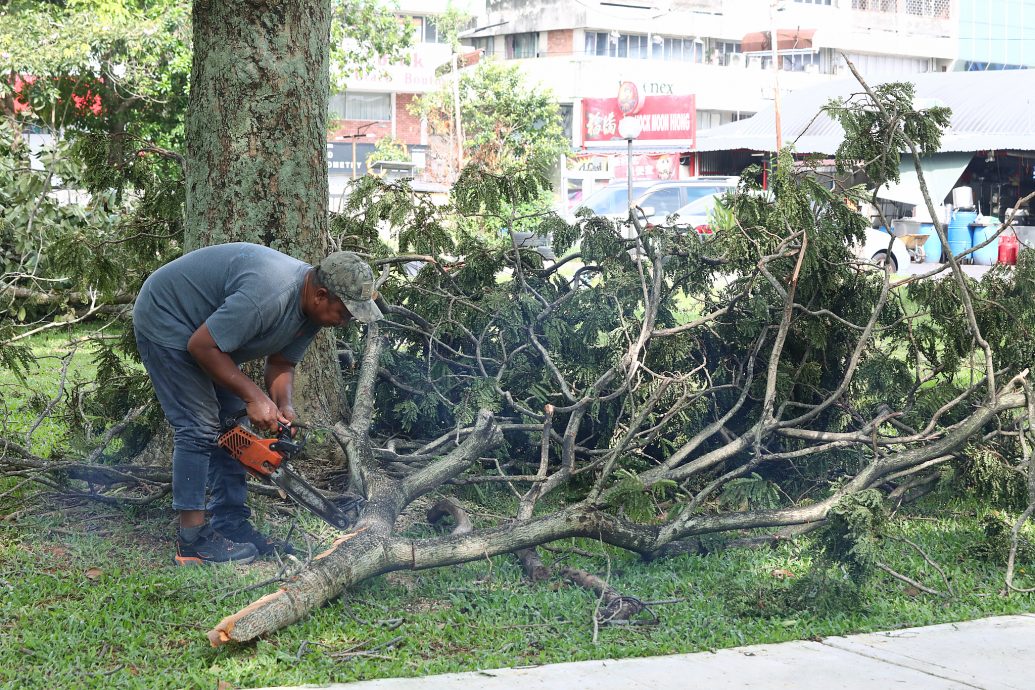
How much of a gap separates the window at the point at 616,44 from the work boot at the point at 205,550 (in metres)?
50.5

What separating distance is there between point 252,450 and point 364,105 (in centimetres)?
4988

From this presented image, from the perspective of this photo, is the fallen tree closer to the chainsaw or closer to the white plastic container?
the chainsaw

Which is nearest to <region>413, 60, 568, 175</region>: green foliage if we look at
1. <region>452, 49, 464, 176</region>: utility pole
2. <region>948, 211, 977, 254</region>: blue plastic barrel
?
<region>452, 49, 464, 176</region>: utility pole

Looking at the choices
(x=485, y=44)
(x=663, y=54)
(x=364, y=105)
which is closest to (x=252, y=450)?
(x=364, y=105)

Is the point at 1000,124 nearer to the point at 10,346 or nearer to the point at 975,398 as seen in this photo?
the point at 975,398

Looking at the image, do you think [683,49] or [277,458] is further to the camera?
[683,49]

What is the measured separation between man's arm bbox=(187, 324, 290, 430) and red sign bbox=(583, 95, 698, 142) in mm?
35803

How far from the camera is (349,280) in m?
4.38

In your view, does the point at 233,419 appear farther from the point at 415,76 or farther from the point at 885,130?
the point at 415,76

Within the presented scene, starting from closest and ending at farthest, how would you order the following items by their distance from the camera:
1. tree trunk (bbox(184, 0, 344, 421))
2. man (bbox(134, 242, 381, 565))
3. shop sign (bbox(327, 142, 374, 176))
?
1. man (bbox(134, 242, 381, 565))
2. tree trunk (bbox(184, 0, 344, 421))
3. shop sign (bbox(327, 142, 374, 176))

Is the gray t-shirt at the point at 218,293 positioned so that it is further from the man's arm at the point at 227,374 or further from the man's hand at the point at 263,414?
the man's hand at the point at 263,414

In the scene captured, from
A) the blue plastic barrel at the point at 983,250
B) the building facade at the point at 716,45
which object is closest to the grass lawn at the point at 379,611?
the blue plastic barrel at the point at 983,250

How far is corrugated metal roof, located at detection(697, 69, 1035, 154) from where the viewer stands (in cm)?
2678

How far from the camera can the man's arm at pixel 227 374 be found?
4.39 m
